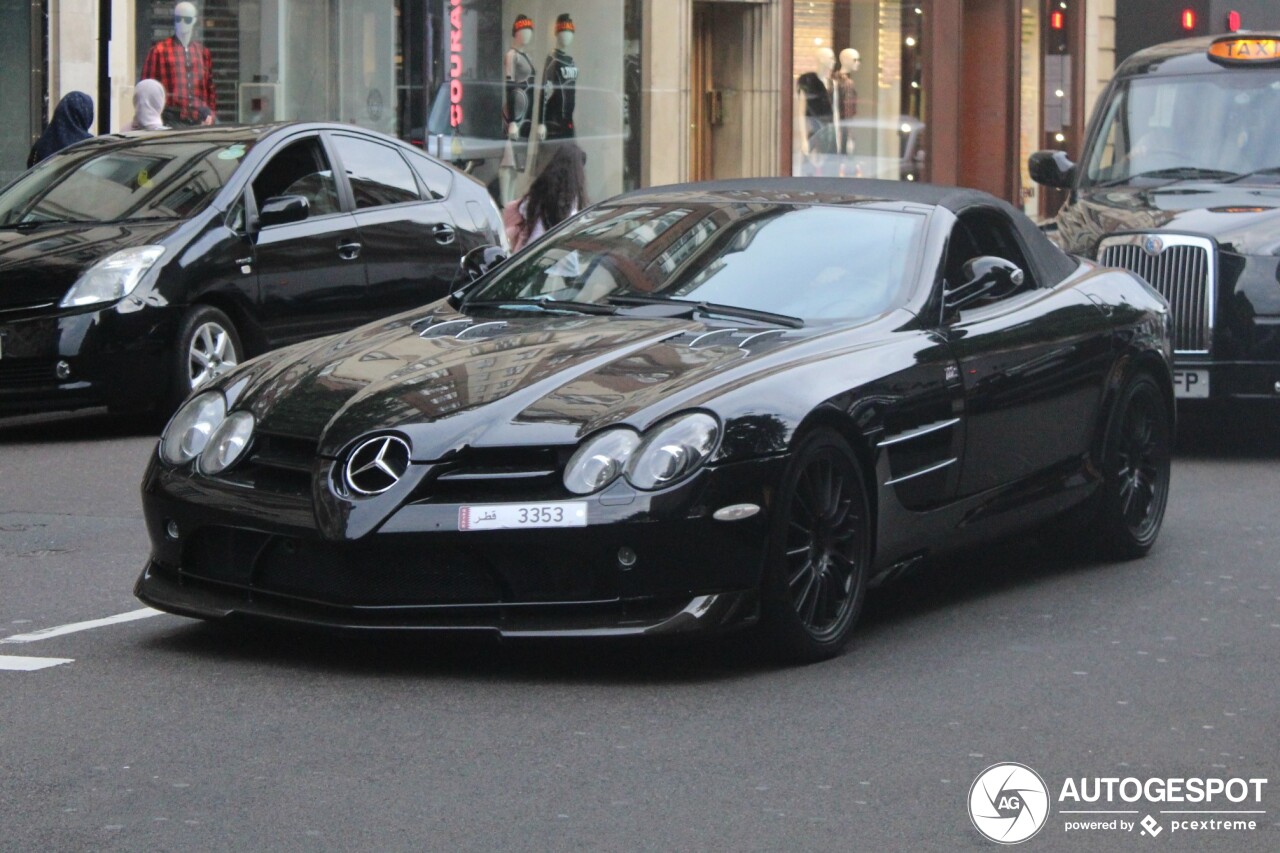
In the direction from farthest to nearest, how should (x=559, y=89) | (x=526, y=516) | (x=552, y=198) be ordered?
(x=559, y=89)
(x=552, y=198)
(x=526, y=516)

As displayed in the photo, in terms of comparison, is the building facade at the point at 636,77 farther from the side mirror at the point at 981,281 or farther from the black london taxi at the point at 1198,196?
the side mirror at the point at 981,281

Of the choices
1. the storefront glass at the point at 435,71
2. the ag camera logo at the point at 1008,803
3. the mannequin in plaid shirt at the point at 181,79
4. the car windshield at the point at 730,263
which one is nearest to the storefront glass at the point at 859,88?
the storefront glass at the point at 435,71

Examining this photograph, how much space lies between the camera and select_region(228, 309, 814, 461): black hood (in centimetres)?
600

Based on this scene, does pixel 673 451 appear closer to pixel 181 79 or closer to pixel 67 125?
pixel 67 125

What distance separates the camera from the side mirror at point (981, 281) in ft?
24.0

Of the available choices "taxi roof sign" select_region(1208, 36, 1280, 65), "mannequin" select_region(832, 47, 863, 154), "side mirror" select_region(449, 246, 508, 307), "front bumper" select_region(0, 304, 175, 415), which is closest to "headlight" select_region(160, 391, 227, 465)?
"side mirror" select_region(449, 246, 508, 307)

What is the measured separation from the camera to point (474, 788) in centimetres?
495

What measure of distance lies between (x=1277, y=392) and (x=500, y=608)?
6.87 meters

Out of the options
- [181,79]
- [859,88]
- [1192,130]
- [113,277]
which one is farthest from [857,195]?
[859,88]

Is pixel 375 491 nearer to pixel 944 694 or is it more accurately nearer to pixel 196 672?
pixel 196 672

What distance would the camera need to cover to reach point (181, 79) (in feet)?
62.2

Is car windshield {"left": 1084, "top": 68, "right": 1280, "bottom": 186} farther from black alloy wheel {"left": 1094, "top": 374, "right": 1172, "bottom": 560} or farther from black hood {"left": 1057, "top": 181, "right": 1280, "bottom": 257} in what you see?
black alloy wheel {"left": 1094, "top": 374, "right": 1172, "bottom": 560}

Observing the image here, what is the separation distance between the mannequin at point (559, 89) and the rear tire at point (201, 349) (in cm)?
1123

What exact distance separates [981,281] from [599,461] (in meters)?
1.96
